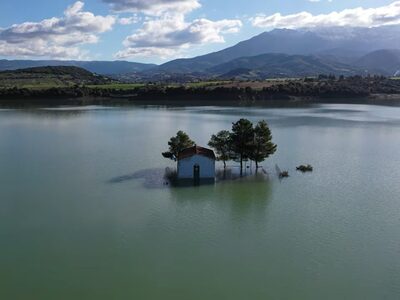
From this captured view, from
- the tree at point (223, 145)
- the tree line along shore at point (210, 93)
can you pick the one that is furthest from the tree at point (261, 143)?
the tree line along shore at point (210, 93)

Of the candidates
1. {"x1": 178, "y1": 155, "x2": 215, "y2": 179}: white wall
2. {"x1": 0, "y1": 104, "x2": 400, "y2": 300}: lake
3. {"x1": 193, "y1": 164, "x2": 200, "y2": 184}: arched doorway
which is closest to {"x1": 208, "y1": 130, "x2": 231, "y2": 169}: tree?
{"x1": 0, "y1": 104, "x2": 400, "y2": 300}: lake

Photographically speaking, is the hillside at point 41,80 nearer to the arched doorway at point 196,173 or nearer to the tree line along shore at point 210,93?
the tree line along shore at point 210,93

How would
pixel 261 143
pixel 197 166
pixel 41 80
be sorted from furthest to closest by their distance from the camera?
1. pixel 41 80
2. pixel 261 143
3. pixel 197 166

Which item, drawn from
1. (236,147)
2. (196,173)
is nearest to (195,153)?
(196,173)

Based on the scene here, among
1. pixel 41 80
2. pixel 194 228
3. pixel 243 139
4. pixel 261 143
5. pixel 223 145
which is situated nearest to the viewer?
pixel 194 228

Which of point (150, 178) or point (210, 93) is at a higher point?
point (210, 93)

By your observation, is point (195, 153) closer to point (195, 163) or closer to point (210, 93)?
point (195, 163)

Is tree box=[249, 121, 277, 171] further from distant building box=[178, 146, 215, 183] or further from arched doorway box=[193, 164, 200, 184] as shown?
arched doorway box=[193, 164, 200, 184]
